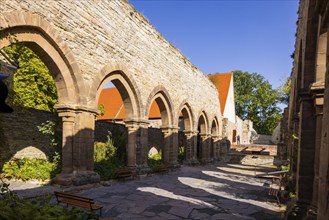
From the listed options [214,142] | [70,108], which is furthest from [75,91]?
[214,142]

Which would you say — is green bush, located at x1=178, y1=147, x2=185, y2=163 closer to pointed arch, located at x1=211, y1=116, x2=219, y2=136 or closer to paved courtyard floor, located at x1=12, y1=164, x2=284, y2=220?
pointed arch, located at x1=211, y1=116, x2=219, y2=136

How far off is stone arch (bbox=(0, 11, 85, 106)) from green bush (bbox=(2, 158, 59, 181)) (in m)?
2.83

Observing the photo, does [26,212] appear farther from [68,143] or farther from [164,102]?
[164,102]

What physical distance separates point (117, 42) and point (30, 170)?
17.6 feet

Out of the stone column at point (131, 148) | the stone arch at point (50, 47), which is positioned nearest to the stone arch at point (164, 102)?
the stone column at point (131, 148)

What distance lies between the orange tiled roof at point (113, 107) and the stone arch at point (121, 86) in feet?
30.2

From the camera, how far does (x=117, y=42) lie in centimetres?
880

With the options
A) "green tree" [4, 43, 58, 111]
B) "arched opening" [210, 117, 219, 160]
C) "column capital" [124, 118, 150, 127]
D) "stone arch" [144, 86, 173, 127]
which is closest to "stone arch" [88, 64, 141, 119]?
"column capital" [124, 118, 150, 127]

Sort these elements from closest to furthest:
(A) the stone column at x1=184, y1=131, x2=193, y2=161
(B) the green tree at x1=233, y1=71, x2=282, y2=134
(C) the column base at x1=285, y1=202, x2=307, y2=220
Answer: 1. (C) the column base at x1=285, y1=202, x2=307, y2=220
2. (A) the stone column at x1=184, y1=131, x2=193, y2=161
3. (B) the green tree at x1=233, y1=71, x2=282, y2=134

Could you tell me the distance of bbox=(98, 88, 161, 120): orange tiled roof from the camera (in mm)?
19763

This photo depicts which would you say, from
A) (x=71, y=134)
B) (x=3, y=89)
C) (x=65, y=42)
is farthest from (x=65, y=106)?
(x=3, y=89)

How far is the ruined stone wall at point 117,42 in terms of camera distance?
260 inches

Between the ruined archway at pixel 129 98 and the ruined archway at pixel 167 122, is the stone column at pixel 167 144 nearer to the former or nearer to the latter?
the ruined archway at pixel 167 122

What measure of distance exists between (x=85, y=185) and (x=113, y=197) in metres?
1.21
